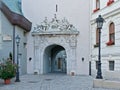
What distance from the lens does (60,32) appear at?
27859mm

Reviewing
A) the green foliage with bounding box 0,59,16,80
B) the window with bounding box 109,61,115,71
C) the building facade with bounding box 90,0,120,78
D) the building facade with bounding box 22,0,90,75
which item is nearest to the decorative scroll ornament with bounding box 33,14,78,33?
the building facade with bounding box 22,0,90,75

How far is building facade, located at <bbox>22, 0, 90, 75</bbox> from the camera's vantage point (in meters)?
27.9

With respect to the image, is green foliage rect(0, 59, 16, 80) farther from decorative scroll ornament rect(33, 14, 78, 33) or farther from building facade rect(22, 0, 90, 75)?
decorative scroll ornament rect(33, 14, 78, 33)

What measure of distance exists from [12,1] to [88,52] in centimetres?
860

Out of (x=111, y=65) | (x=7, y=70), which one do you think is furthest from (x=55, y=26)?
(x=7, y=70)

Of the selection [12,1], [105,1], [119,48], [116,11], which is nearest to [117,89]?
[119,48]

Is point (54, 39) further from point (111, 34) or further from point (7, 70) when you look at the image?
point (7, 70)

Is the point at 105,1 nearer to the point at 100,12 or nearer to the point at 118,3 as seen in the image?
the point at 100,12

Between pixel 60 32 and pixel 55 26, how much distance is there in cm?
79

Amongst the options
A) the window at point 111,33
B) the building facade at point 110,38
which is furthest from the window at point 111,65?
the window at point 111,33

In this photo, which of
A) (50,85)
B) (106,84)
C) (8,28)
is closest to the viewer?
(106,84)

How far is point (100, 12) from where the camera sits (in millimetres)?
24109

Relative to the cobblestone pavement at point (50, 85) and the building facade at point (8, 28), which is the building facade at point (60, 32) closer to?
the building facade at point (8, 28)

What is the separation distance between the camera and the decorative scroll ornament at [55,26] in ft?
91.8
